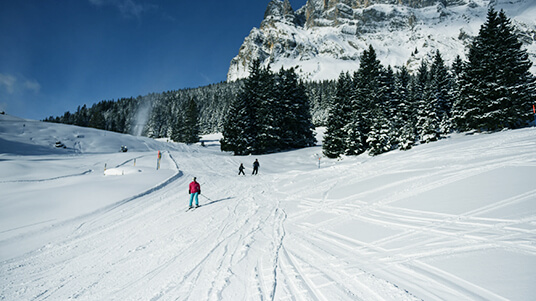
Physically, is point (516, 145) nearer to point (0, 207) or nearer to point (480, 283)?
point (480, 283)

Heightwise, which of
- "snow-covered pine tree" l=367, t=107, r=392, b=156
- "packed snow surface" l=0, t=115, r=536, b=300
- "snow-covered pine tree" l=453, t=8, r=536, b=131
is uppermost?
"snow-covered pine tree" l=453, t=8, r=536, b=131

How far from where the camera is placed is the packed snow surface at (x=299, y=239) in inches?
151

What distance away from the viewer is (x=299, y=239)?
20.6 feet

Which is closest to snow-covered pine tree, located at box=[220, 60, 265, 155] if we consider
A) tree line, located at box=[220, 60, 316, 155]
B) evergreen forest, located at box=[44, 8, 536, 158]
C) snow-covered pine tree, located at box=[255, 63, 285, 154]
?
tree line, located at box=[220, 60, 316, 155]

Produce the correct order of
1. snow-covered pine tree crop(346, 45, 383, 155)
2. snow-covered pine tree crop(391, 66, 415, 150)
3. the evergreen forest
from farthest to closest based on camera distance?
1. snow-covered pine tree crop(346, 45, 383, 155)
2. snow-covered pine tree crop(391, 66, 415, 150)
3. the evergreen forest

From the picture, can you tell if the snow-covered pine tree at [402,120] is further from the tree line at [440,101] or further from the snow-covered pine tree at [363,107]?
the snow-covered pine tree at [363,107]

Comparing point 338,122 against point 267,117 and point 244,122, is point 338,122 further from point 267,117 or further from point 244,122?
point 244,122

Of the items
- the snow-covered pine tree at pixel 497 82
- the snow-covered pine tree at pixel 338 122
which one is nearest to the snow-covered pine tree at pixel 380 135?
the snow-covered pine tree at pixel 338 122

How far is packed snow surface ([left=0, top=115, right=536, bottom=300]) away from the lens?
3840mm

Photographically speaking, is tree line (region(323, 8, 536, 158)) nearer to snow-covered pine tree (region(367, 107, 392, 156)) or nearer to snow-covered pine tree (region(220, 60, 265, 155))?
snow-covered pine tree (region(367, 107, 392, 156))

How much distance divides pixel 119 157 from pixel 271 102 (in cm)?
2116

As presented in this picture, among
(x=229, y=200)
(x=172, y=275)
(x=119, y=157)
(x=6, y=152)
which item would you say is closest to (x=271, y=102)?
(x=119, y=157)

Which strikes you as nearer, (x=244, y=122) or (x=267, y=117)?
(x=267, y=117)

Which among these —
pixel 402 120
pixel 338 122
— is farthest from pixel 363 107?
pixel 402 120
